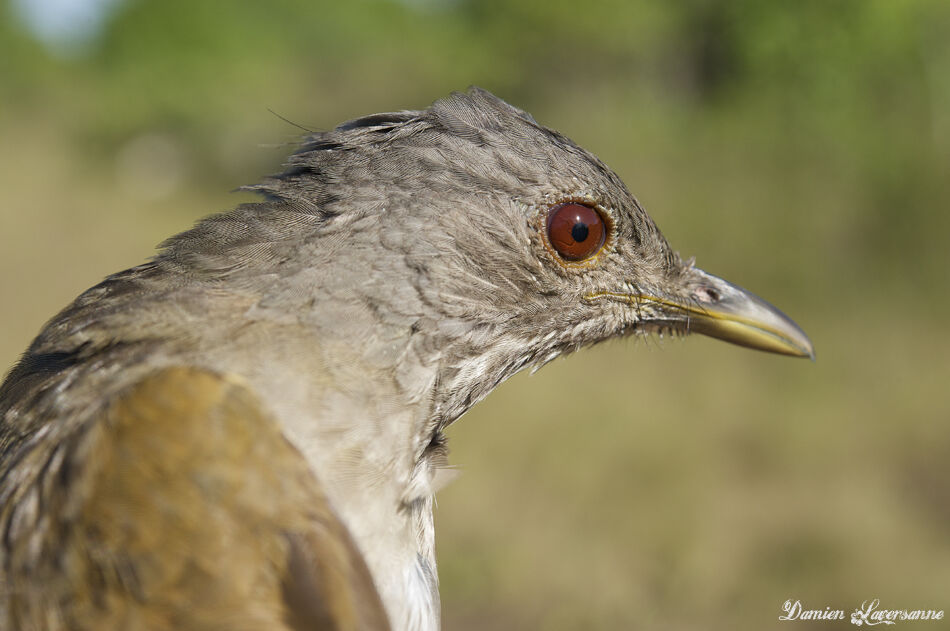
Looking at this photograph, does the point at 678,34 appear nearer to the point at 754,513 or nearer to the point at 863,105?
the point at 863,105

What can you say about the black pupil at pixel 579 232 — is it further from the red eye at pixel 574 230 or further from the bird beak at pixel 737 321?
the bird beak at pixel 737 321

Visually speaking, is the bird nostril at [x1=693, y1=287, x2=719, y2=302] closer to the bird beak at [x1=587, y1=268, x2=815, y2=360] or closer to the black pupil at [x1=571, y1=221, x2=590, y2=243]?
the bird beak at [x1=587, y1=268, x2=815, y2=360]

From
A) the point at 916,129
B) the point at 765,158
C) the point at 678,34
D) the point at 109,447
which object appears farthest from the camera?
the point at 678,34

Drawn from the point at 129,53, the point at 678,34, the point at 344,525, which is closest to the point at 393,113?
the point at 344,525
